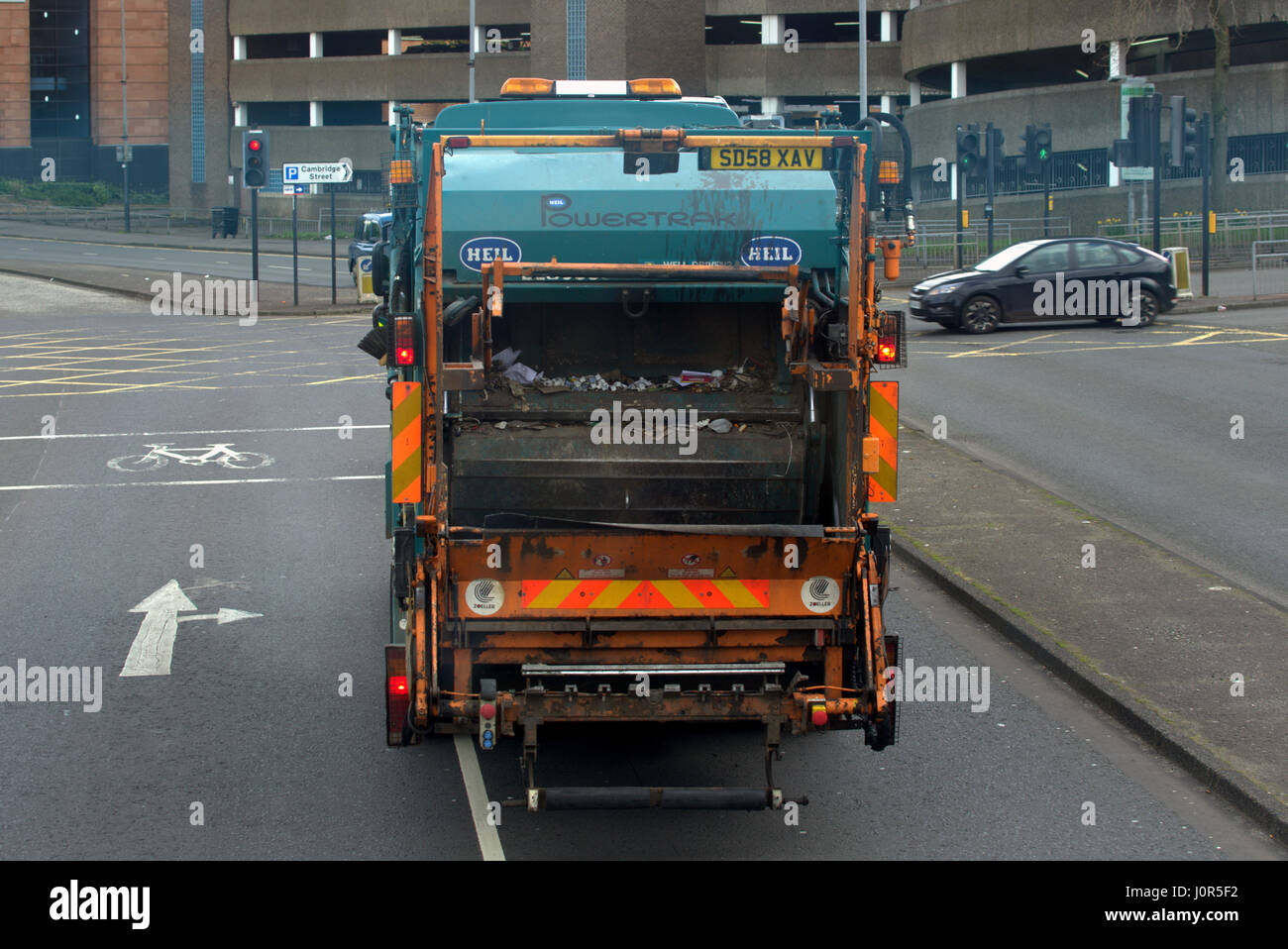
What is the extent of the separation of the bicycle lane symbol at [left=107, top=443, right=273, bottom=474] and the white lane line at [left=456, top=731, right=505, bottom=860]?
8269mm

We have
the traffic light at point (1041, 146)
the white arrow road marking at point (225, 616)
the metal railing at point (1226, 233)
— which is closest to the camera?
the white arrow road marking at point (225, 616)

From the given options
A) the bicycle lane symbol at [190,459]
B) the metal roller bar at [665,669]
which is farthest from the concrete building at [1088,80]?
the metal roller bar at [665,669]

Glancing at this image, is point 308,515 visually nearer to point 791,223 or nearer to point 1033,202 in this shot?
point 791,223

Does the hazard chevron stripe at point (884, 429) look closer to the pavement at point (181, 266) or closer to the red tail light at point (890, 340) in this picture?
the red tail light at point (890, 340)

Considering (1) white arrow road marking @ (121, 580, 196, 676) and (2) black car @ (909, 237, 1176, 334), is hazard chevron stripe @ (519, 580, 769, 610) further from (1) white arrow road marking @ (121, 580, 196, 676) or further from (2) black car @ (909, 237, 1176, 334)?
(2) black car @ (909, 237, 1176, 334)

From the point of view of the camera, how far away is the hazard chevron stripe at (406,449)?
6.32 m

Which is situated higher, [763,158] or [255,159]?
[255,159]

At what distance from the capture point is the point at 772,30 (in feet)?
206

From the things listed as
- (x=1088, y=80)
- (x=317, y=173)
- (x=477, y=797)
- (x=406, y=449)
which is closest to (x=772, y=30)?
(x=1088, y=80)

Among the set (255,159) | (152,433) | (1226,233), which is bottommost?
(152,433)

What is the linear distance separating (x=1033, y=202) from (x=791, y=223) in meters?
48.4

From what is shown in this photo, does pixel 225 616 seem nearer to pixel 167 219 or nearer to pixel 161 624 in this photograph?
pixel 161 624

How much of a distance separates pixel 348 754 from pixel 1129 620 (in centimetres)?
473

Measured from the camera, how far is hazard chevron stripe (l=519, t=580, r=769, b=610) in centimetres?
634
